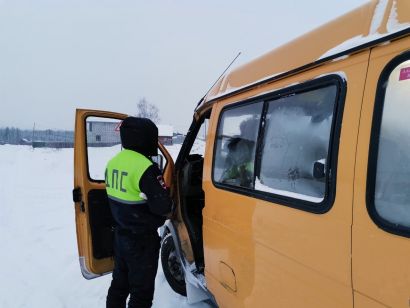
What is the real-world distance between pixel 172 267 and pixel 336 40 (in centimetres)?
317

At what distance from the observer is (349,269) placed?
4.84 ft

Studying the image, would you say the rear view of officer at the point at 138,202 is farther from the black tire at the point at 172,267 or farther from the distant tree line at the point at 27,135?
the distant tree line at the point at 27,135

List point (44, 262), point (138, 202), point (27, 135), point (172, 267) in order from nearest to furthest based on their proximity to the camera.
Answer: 1. point (138, 202)
2. point (172, 267)
3. point (44, 262)
4. point (27, 135)

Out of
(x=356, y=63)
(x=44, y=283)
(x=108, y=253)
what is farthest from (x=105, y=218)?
(x=356, y=63)

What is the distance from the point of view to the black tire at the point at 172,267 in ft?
12.7

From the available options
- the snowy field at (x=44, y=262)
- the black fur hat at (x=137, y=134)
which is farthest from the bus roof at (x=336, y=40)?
the snowy field at (x=44, y=262)

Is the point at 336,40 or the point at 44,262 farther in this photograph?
the point at 44,262

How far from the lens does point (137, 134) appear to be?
2.74 metres

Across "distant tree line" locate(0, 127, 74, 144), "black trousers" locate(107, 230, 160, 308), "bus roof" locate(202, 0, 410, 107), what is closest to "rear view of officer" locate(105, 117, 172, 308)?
"black trousers" locate(107, 230, 160, 308)

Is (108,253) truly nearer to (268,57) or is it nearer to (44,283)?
(44,283)

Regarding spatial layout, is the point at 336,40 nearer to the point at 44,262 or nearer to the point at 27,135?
the point at 44,262

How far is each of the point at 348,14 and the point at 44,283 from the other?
163 inches

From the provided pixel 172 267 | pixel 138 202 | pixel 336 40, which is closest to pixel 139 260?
pixel 138 202

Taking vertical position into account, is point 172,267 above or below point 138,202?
below
